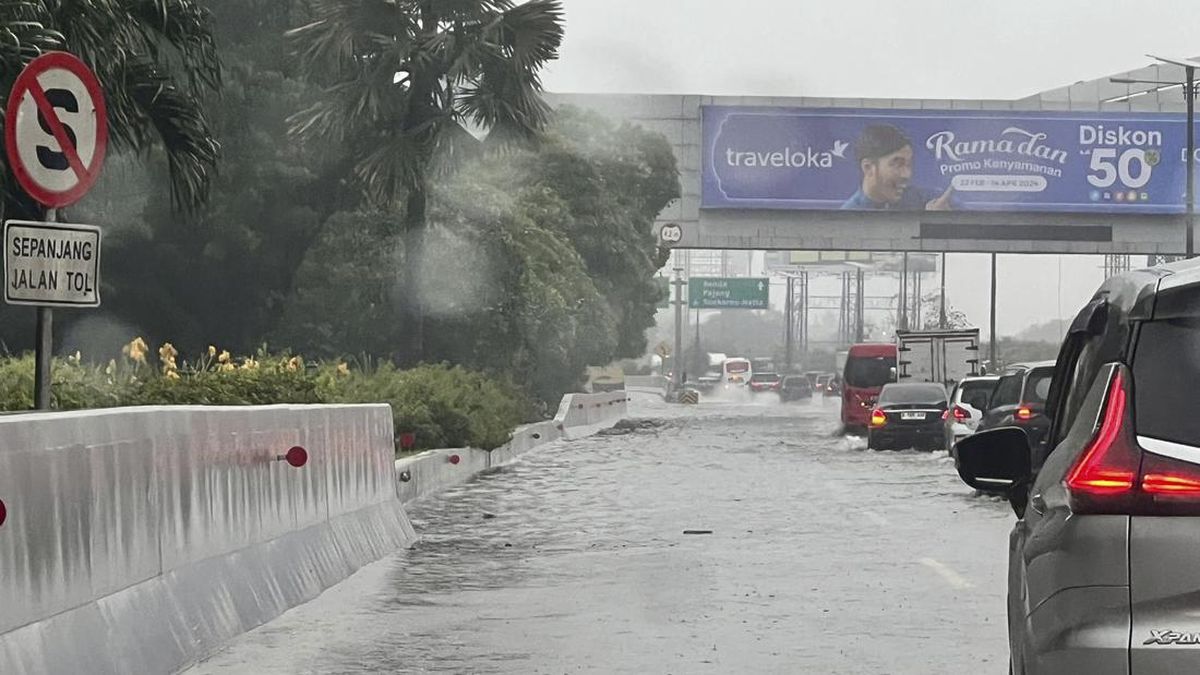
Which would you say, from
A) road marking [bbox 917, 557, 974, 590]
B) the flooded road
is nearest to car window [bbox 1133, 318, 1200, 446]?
the flooded road

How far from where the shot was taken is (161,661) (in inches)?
382

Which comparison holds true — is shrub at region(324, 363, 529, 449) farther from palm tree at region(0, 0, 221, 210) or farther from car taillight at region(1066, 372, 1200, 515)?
car taillight at region(1066, 372, 1200, 515)

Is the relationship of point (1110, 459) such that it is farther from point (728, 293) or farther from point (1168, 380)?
point (728, 293)

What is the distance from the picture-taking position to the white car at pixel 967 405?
32625 millimetres

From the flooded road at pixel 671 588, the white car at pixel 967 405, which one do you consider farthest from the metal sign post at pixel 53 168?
the white car at pixel 967 405

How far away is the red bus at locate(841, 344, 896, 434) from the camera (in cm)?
Result: 4809

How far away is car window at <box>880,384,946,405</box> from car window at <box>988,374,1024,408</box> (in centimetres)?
967

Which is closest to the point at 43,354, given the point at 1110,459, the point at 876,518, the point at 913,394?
the point at 1110,459

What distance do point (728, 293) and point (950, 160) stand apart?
8134 centimetres

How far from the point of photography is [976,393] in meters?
33.9

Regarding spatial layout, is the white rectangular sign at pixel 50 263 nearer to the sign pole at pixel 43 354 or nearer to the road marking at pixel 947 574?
the sign pole at pixel 43 354

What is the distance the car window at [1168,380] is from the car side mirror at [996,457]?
4.91ft

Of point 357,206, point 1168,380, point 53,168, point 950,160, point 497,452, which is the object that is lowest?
point 497,452

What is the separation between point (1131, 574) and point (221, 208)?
125 feet
